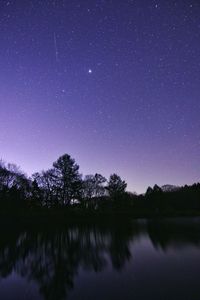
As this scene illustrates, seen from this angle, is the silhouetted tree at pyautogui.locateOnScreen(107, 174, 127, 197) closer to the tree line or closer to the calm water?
the tree line

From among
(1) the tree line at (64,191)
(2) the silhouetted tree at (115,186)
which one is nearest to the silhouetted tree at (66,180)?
(1) the tree line at (64,191)

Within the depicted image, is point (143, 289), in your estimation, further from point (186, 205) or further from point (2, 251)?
point (186, 205)

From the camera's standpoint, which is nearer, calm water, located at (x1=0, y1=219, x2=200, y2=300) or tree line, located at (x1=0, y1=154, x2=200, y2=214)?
calm water, located at (x1=0, y1=219, x2=200, y2=300)

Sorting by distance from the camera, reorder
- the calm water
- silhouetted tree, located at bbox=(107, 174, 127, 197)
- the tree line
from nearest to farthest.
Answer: the calm water, the tree line, silhouetted tree, located at bbox=(107, 174, 127, 197)

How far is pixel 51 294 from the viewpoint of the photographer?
8.02 metres

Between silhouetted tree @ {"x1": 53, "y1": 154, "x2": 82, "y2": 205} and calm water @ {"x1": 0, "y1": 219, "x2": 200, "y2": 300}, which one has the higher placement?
silhouetted tree @ {"x1": 53, "y1": 154, "x2": 82, "y2": 205}

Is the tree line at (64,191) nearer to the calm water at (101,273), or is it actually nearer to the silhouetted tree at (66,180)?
the silhouetted tree at (66,180)

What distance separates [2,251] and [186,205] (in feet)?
272

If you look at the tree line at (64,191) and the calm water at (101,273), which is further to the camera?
the tree line at (64,191)

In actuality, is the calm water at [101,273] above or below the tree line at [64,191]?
below

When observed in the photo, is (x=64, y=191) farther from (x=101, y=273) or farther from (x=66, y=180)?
(x=101, y=273)

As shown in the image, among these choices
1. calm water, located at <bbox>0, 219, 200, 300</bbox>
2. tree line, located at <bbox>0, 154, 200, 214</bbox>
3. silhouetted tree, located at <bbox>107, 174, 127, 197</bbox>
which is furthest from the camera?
silhouetted tree, located at <bbox>107, 174, 127, 197</bbox>

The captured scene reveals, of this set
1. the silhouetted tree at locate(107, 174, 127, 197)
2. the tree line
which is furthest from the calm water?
the silhouetted tree at locate(107, 174, 127, 197)

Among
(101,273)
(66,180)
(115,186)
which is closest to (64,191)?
(66,180)
